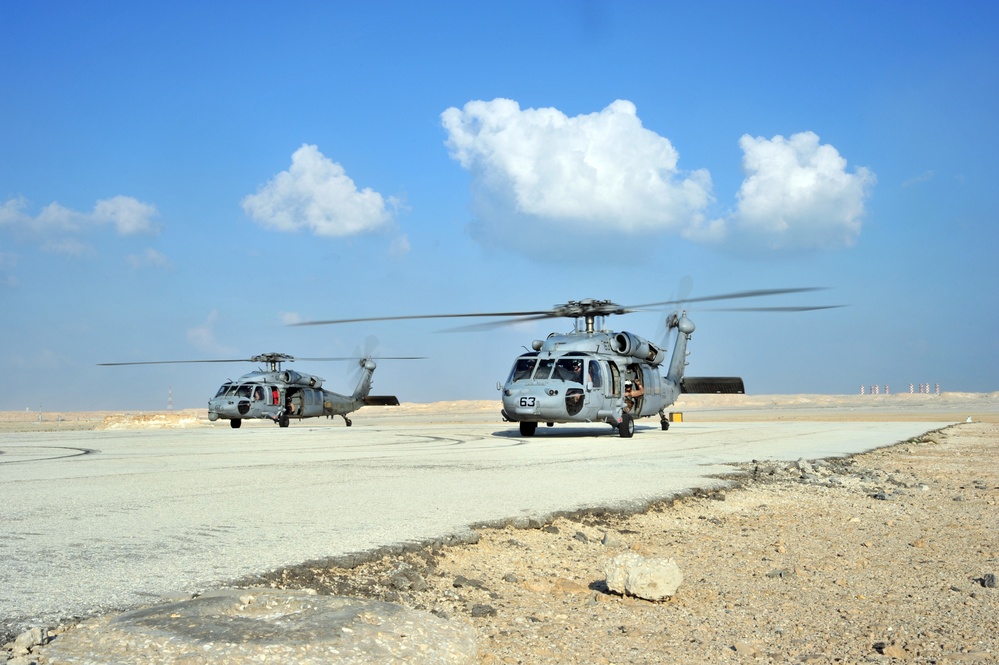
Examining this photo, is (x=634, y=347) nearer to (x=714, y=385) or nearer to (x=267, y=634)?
(x=714, y=385)

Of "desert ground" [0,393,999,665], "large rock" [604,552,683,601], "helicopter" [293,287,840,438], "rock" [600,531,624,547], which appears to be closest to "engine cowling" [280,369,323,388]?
"helicopter" [293,287,840,438]

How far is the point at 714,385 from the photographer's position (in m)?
27.4

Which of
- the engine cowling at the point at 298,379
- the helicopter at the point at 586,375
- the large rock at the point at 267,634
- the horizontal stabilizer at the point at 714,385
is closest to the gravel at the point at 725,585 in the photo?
the large rock at the point at 267,634

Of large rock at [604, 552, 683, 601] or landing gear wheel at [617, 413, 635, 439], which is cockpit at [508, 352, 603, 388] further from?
large rock at [604, 552, 683, 601]

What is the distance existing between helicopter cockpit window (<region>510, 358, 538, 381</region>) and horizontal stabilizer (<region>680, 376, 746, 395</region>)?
8.25 metres

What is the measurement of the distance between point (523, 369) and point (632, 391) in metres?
3.44

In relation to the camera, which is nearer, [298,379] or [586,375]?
[586,375]

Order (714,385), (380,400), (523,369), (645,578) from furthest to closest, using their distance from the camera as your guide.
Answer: (380,400), (714,385), (523,369), (645,578)

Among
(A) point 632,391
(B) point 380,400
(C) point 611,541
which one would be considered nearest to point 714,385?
(A) point 632,391

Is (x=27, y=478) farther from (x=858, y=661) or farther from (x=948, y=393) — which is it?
(x=948, y=393)

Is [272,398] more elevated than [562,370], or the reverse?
[562,370]

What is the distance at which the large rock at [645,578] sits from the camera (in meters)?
4.41

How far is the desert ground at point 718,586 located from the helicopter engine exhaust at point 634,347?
1370 cm

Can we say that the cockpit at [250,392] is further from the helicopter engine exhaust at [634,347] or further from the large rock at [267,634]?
the large rock at [267,634]
